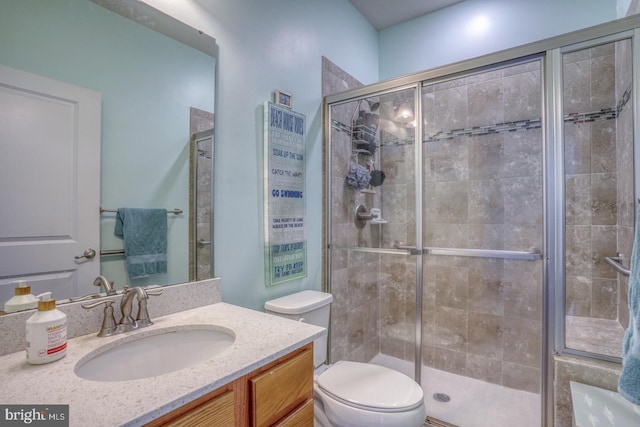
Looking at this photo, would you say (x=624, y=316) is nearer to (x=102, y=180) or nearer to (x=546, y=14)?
(x=546, y=14)

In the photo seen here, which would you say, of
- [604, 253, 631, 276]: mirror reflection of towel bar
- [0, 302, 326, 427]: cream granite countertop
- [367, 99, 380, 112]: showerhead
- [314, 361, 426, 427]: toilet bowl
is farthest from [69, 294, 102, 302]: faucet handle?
[604, 253, 631, 276]: mirror reflection of towel bar

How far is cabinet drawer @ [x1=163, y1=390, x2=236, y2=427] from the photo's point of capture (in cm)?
65

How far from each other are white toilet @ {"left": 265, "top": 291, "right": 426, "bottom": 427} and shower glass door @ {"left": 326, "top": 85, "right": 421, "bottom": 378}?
0.45 metres

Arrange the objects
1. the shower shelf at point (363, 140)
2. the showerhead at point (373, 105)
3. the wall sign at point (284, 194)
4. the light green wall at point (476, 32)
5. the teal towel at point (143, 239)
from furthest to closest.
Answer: the shower shelf at point (363, 140)
the showerhead at point (373, 105)
the light green wall at point (476, 32)
the wall sign at point (284, 194)
the teal towel at point (143, 239)

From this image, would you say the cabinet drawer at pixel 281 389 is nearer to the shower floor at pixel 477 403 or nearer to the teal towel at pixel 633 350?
the teal towel at pixel 633 350

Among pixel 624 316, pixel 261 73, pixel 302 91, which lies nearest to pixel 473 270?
pixel 624 316

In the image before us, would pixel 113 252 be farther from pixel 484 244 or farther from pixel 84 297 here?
pixel 484 244

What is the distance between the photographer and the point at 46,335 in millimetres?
775

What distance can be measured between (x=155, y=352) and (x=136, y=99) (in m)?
0.90

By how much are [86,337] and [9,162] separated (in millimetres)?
557

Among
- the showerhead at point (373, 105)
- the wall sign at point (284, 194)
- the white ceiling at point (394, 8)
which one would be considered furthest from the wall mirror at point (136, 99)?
the white ceiling at point (394, 8)

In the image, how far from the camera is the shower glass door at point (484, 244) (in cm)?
206

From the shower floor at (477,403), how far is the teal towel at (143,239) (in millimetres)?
1853

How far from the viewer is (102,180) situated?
105 cm
